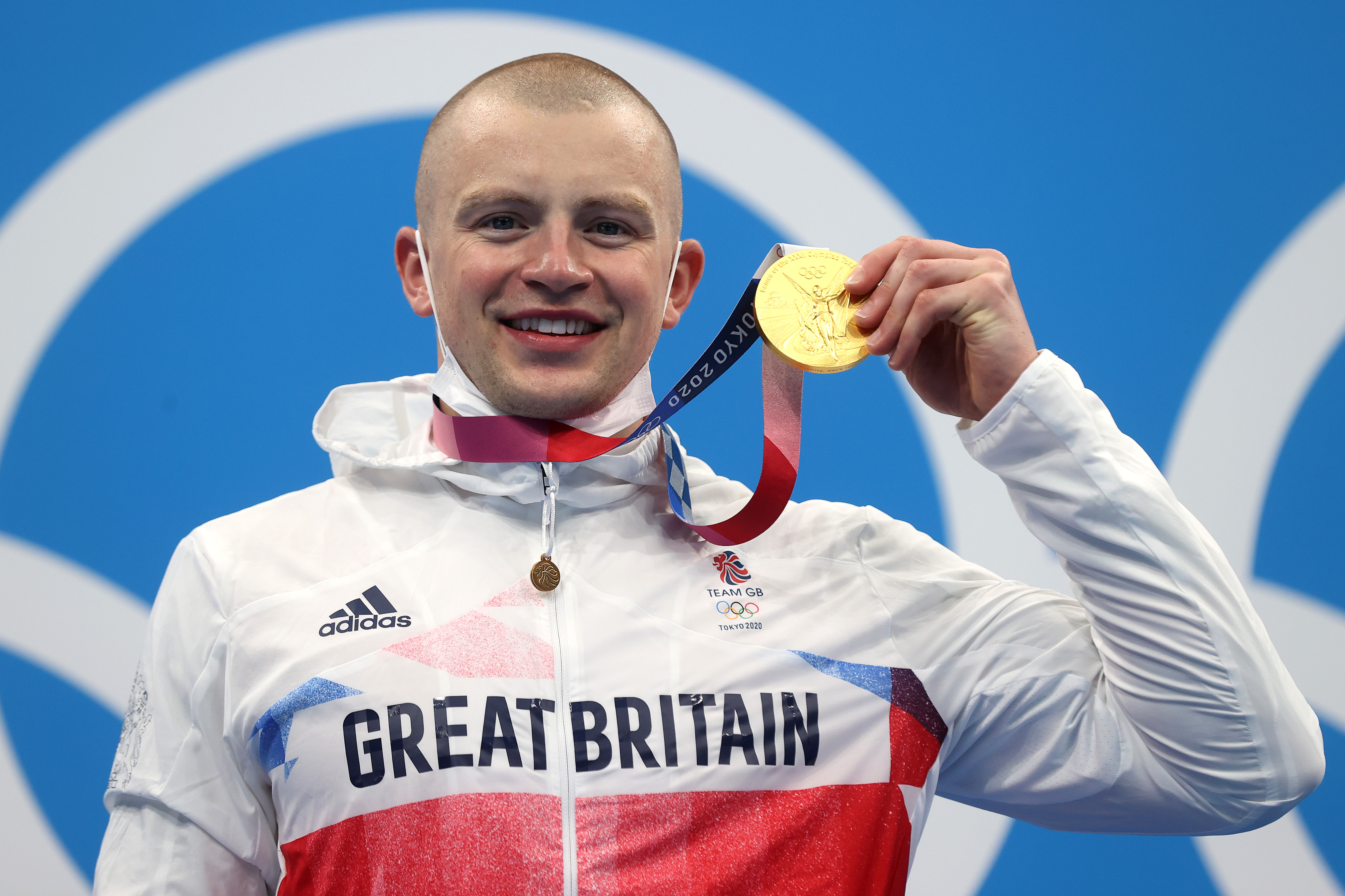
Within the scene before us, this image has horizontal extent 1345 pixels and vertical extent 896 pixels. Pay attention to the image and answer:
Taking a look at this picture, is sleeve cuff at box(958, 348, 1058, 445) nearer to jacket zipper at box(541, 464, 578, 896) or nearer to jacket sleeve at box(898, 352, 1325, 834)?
jacket sleeve at box(898, 352, 1325, 834)

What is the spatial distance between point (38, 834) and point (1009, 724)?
79.4 inches

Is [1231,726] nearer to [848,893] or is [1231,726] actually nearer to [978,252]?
[848,893]

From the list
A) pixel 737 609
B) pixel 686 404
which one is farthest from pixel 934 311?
pixel 737 609

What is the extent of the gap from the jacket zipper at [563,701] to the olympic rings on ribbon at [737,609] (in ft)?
0.74

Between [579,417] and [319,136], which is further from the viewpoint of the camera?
[319,136]

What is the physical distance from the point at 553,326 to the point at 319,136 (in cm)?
118

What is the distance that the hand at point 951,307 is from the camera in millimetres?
1400

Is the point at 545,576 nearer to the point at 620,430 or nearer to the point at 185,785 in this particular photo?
the point at 620,430

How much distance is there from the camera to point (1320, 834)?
2510mm

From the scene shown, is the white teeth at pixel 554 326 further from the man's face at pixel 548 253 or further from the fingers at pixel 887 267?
the fingers at pixel 887 267

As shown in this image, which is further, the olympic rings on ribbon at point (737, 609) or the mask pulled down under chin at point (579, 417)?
the mask pulled down under chin at point (579, 417)

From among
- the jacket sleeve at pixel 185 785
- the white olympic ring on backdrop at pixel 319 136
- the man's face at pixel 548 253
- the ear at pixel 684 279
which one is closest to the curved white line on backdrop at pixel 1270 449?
the white olympic ring on backdrop at pixel 319 136

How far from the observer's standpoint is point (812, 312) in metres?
1.47

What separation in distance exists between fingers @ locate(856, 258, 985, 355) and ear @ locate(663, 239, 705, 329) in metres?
0.49
